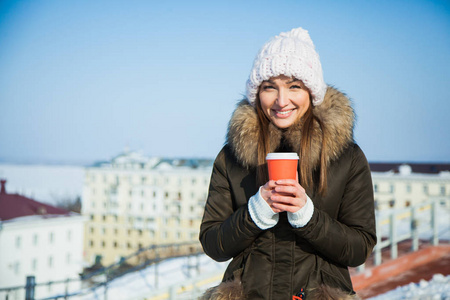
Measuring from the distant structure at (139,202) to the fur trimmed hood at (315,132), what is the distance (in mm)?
56173

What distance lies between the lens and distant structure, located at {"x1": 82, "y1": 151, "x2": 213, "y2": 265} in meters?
60.5

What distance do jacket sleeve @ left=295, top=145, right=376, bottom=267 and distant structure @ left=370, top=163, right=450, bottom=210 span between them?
49140 mm

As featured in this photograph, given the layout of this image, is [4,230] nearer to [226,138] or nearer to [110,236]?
[226,138]

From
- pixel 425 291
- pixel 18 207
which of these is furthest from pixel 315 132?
pixel 18 207

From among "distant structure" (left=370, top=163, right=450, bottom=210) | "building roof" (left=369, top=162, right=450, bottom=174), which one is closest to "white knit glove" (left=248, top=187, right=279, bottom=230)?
"distant structure" (left=370, top=163, right=450, bottom=210)

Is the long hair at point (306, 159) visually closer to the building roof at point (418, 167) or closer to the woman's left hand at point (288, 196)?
the woman's left hand at point (288, 196)

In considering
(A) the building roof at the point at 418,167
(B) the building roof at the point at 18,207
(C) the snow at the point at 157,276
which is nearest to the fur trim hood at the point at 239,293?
(C) the snow at the point at 157,276

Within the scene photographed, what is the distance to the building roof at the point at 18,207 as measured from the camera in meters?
21.0

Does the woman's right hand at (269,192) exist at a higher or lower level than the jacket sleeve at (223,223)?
higher

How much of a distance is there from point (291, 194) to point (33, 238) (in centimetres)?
3083

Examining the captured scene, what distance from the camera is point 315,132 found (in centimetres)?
149

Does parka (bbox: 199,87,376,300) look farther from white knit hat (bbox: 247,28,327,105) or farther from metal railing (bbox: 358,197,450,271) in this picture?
metal railing (bbox: 358,197,450,271)

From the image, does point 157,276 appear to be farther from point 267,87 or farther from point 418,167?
point 418,167

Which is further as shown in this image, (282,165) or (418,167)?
(418,167)
